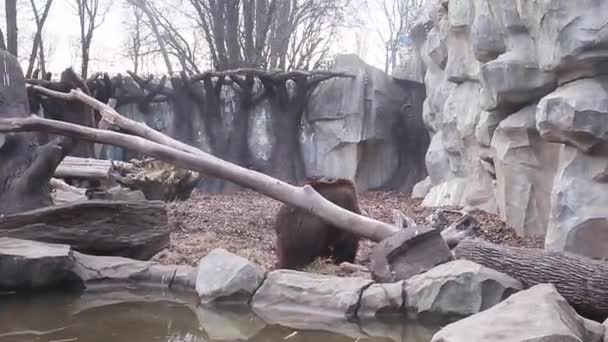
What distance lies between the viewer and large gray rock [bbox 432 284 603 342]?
2.38m

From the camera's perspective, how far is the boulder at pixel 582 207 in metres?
4.66

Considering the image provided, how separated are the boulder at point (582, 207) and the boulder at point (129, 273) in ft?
9.34

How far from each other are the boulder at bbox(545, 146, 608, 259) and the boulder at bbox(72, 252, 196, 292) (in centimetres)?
285

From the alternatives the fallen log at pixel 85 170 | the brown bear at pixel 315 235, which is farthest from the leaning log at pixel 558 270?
the fallen log at pixel 85 170

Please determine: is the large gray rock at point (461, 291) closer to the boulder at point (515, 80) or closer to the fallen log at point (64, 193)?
the boulder at point (515, 80)

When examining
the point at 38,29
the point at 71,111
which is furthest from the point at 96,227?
the point at 38,29

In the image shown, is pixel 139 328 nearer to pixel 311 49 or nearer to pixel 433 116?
pixel 433 116

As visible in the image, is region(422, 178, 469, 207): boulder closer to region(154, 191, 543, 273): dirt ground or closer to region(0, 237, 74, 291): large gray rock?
region(154, 191, 543, 273): dirt ground

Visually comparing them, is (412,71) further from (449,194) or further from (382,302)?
(382,302)

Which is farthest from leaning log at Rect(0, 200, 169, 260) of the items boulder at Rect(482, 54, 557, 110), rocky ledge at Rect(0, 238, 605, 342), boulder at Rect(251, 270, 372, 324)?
boulder at Rect(482, 54, 557, 110)

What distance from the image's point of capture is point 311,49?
48.9 feet

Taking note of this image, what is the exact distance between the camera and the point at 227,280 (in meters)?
4.17

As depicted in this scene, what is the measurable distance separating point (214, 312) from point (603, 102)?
3080 mm

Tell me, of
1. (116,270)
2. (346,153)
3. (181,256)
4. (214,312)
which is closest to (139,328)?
(214,312)
